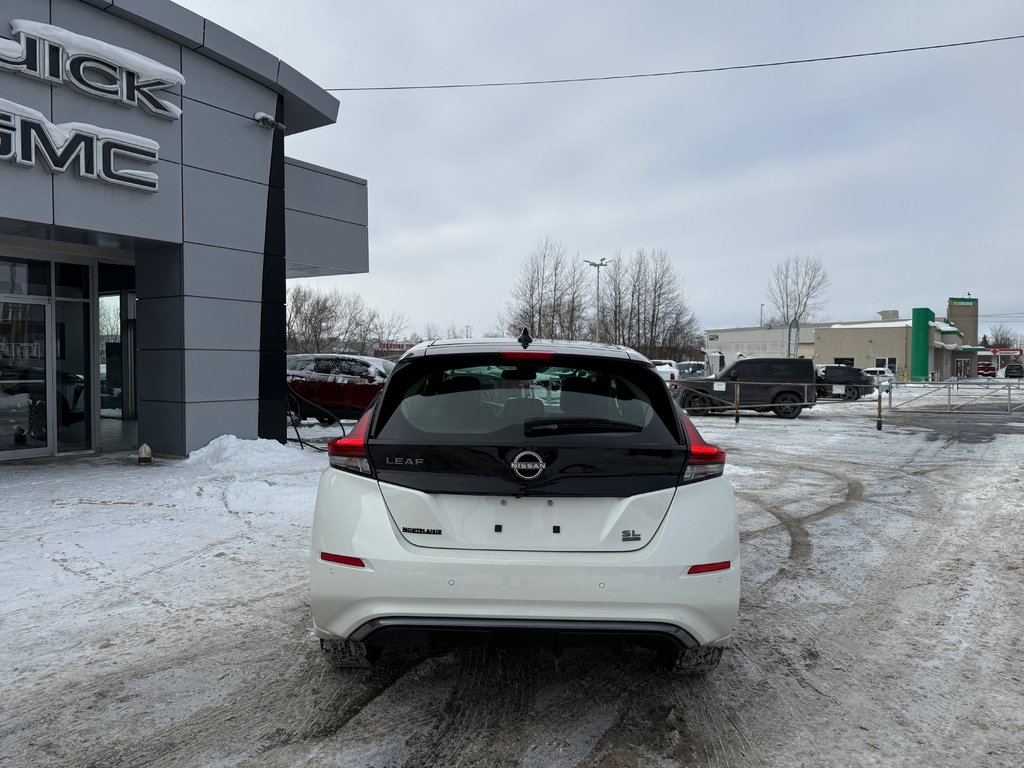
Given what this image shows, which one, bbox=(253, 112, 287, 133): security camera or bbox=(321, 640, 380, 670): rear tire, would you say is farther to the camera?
bbox=(253, 112, 287, 133): security camera

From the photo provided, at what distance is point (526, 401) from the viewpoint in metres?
3.24

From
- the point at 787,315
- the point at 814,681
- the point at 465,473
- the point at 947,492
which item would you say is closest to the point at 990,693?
the point at 814,681

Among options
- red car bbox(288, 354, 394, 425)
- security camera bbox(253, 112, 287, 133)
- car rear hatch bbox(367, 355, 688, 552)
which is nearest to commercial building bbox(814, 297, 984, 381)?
red car bbox(288, 354, 394, 425)

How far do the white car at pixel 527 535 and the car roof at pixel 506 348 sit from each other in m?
0.35

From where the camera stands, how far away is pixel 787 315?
62500 mm

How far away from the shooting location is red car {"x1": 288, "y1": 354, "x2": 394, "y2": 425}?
54.3ft

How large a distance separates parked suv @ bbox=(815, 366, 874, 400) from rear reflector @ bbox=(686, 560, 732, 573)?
25.9 m

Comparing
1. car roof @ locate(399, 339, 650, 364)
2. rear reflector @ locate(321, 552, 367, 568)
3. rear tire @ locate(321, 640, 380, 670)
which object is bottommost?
rear tire @ locate(321, 640, 380, 670)

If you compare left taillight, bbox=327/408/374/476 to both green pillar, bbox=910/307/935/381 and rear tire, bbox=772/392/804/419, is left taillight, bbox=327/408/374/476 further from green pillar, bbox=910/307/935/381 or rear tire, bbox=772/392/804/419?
green pillar, bbox=910/307/935/381

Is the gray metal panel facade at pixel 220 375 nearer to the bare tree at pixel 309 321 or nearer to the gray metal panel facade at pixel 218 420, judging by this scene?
the gray metal panel facade at pixel 218 420

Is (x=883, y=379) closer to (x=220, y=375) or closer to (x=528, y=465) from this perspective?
(x=220, y=375)

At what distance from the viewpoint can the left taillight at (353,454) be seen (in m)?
3.06

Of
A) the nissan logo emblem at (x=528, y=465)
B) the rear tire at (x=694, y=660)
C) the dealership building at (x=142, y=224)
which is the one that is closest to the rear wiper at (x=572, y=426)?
the nissan logo emblem at (x=528, y=465)

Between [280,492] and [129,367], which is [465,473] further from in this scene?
[129,367]
